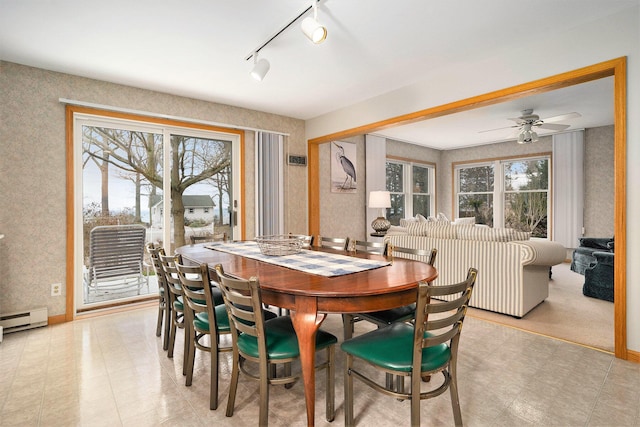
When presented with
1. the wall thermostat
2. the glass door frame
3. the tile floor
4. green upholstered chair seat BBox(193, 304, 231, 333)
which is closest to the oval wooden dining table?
green upholstered chair seat BBox(193, 304, 231, 333)

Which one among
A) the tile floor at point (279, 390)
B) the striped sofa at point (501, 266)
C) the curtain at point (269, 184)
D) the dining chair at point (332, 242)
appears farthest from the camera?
the curtain at point (269, 184)

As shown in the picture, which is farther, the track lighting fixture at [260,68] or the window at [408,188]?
the window at [408,188]

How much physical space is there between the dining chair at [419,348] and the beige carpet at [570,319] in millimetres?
1886

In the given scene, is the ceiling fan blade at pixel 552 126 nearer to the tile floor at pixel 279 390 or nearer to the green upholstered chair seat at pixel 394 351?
the tile floor at pixel 279 390

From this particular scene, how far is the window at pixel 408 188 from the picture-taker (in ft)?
23.3

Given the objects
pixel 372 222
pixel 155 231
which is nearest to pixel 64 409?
pixel 155 231

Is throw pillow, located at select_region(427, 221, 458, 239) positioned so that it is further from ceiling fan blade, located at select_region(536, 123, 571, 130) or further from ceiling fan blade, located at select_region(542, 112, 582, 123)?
ceiling fan blade, located at select_region(536, 123, 571, 130)

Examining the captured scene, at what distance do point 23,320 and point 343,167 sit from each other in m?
4.47

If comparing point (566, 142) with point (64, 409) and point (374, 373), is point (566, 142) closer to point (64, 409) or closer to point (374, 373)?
point (374, 373)

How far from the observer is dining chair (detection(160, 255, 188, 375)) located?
211cm

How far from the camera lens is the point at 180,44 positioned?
8.98ft

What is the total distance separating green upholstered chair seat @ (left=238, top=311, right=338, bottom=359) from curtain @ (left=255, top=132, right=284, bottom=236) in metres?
2.91

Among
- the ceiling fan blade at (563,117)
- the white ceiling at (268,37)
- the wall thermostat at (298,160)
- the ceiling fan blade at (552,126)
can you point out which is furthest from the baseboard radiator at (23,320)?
the ceiling fan blade at (552,126)

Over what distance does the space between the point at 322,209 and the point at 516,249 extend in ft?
9.38
